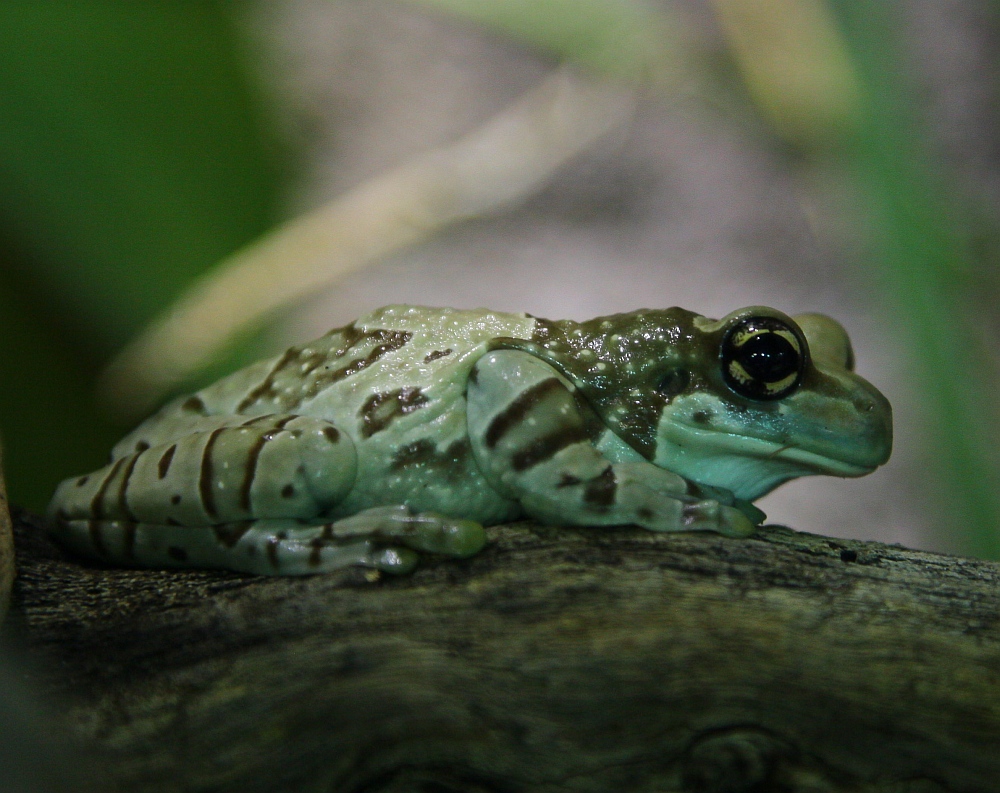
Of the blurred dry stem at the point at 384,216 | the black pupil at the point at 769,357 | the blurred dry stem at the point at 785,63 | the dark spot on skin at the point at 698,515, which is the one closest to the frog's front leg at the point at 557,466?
the dark spot on skin at the point at 698,515

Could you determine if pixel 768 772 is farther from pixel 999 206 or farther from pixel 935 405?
pixel 999 206

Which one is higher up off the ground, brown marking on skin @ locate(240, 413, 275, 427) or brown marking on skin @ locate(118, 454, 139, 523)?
brown marking on skin @ locate(240, 413, 275, 427)

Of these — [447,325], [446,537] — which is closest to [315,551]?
[446,537]

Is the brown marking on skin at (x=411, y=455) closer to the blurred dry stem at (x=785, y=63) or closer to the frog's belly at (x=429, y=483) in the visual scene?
the frog's belly at (x=429, y=483)

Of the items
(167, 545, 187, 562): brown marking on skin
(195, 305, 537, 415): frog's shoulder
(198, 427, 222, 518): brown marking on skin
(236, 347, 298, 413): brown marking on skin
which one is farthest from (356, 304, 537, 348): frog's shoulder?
(167, 545, 187, 562): brown marking on skin

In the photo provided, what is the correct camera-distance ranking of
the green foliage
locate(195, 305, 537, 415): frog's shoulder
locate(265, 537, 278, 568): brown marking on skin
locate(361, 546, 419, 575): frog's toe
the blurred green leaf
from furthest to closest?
the green foliage
the blurred green leaf
locate(195, 305, 537, 415): frog's shoulder
locate(265, 537, 278, 568): brown marking on skin
locate(361, 546, 419, 575): frog's toe

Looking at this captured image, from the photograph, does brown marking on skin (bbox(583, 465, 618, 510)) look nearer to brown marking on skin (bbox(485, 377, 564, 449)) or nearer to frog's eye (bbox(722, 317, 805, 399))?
brown marking on skin (bbox(485, 377, 564, 449))
